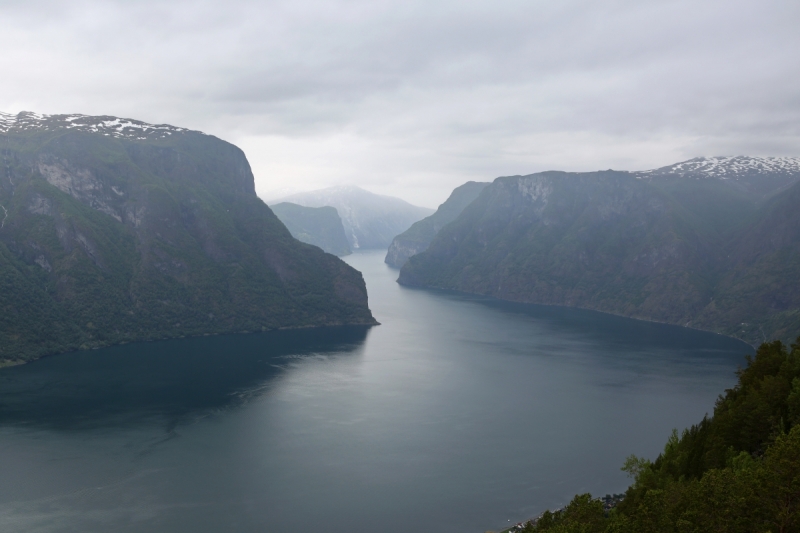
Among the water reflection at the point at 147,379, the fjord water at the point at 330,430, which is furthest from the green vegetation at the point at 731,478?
the water reflection at the point at 147,379

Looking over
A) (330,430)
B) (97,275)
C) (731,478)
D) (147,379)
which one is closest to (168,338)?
(97,275)

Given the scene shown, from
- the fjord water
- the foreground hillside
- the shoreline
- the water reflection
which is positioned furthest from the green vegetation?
the foreground hillside

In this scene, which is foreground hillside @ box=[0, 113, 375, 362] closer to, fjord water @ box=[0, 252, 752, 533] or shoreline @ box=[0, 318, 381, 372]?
shoreline @ box=[0, 318, 381, 372]

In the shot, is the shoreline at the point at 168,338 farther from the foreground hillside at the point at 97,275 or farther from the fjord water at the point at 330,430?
the fjord water at the point at 330,430

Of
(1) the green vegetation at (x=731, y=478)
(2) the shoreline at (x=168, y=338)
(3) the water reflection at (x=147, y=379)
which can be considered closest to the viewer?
(1) the green vegetation at (x=731, y=478)

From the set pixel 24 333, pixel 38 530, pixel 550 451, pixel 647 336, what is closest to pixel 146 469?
pixel 38 530

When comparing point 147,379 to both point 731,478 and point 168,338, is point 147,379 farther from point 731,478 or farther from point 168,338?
point 731,478

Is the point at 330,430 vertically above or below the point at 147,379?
below
